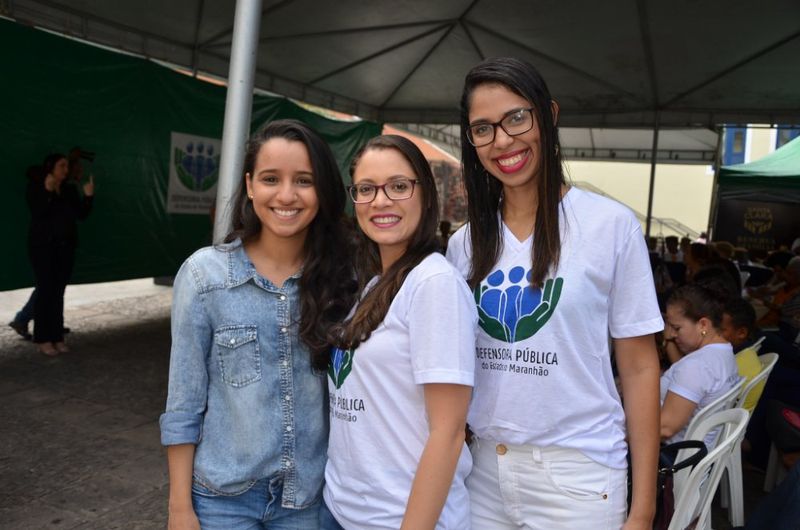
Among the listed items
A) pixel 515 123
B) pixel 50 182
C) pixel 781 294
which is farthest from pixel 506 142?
pixel 781 294

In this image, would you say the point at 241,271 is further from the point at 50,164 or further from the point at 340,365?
the point at 50,164

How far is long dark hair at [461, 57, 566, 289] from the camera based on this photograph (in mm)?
1341

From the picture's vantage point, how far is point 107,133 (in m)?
5.62

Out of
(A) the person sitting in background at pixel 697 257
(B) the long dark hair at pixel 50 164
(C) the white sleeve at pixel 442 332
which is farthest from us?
(A) the person sitting in background at pixel 697 257

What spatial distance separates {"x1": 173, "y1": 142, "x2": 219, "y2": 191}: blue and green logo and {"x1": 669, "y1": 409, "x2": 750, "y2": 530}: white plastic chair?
217 inches

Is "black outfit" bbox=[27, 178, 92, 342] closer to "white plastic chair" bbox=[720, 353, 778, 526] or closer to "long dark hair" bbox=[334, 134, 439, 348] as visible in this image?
"long dark hair" bbox=[334, 134, 439, 348]

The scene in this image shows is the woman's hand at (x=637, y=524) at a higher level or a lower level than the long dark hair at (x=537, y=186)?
lower

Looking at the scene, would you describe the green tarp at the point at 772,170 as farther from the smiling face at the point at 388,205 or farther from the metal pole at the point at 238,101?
the smiling face at the point at 388,205

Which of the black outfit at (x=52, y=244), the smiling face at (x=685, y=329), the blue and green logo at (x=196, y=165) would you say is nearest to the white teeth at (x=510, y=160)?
the smiling face at (x=685, y=329)

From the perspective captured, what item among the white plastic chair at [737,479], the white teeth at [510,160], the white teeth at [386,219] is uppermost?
the white teeth at [510,160]

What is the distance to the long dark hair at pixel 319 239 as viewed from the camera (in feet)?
4.62

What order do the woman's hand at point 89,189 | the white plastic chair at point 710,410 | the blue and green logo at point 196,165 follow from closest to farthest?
the white plastic chair at point 710,410 → the woman's hand at point 89,189 → the blue and green logo at point 196,165

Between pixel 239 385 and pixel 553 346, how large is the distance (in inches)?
27.3

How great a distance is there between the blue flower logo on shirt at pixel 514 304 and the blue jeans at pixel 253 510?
1.94ft
